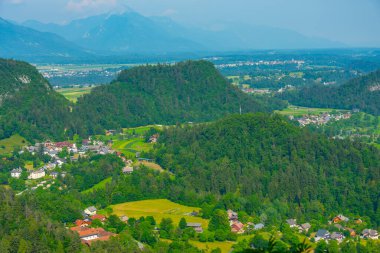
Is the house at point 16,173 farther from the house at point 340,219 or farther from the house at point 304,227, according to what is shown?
the house at point 340,219

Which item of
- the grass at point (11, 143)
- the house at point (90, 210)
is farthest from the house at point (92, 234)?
the grass at point (11, 143)

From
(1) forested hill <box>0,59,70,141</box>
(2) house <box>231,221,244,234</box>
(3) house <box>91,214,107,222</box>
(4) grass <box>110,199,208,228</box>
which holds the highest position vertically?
(1) forested hill <box>0,59,70,141</box>

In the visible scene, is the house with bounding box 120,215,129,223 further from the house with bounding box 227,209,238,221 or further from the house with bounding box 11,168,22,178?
the house with bounding box 11,168,22,178

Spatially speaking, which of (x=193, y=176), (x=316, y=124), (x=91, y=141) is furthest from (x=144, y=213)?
(x=316, y=124)

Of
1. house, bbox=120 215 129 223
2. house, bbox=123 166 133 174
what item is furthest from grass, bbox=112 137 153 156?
house, bbox=120 215 129 223

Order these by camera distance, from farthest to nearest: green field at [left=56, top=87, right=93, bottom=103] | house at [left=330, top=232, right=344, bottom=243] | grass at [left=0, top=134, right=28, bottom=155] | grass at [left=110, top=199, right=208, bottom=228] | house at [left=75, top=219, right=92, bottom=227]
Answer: green field at [left=56, top=87, right=93, bottom=103]
grass at [left=0, top=134, right=28, bottom=155]
grass at [left=110, top=199, right=208, bottom=228]
house at [left=330, top=232, right=344, bottom=243]
house at [left=75, top=219, right=92, bottom=227]
